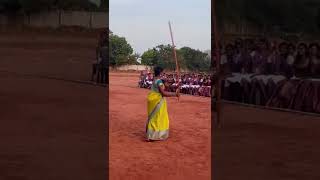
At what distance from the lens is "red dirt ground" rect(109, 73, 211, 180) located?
20.1ft

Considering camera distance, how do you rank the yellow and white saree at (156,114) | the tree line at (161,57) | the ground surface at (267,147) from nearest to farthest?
the ground surface at (267,147), the yellow and white saree at (156,114), the tree line at (161,57)

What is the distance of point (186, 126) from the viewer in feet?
34.0

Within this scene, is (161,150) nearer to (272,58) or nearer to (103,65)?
(272,58)

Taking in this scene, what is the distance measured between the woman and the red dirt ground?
175 millimetres

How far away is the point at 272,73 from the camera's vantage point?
1384 centimetres

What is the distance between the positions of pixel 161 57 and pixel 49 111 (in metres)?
34.6

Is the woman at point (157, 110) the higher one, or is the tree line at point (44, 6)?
the tree line at point (44, 6)

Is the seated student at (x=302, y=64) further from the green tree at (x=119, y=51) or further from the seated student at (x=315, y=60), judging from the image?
the green tree at (x=119, y=51)

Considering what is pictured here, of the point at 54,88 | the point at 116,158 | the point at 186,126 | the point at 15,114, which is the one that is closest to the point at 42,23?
the point at 54,88

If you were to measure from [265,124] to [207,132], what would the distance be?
4.68 feet

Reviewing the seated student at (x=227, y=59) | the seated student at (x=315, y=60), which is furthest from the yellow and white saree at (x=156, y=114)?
the seated student at (x=227, y=59)

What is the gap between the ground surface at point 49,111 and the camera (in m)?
6.13

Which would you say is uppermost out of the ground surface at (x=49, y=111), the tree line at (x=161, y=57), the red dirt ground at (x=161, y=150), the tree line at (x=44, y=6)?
the tree line at (x=44, y=6)

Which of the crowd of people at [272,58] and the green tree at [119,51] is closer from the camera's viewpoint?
the crowd of people at [272,58]
